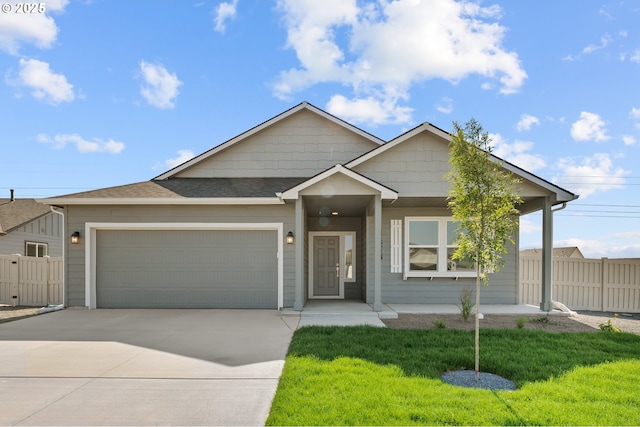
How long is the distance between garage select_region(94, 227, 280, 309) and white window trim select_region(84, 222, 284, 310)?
0.09 meters

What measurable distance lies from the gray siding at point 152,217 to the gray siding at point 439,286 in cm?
282

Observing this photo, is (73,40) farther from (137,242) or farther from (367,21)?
(367,21)

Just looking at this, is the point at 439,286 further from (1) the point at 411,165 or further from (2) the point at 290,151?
(2) the point at 290,151

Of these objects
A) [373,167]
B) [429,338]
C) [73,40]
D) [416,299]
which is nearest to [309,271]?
[416,299]

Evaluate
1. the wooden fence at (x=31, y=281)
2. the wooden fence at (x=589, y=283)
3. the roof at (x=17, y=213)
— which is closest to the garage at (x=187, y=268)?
the wooden fence at (x=31, y=281)

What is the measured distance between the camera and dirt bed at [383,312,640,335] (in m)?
7.67

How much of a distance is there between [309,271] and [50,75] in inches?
364

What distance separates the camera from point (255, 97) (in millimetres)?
13406

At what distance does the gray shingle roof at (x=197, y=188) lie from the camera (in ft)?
33.0

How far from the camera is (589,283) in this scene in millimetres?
11141

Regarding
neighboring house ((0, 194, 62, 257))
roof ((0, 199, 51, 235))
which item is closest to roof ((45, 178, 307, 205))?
neighboring house ((0, 194, 62, 257))

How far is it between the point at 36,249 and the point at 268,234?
1518cm

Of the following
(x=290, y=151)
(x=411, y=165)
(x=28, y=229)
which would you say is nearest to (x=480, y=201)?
(x=411, y=165)

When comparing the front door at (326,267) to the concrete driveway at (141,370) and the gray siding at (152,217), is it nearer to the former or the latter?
the gray siding at (152,217)
